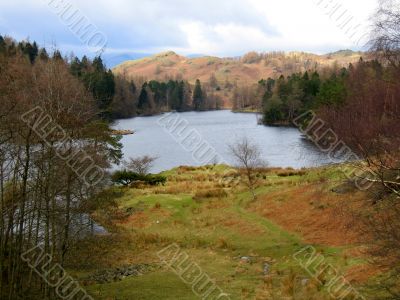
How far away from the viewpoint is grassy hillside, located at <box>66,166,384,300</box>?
62.1 feet

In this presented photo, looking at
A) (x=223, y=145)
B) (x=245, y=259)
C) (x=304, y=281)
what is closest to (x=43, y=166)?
(x=304, y=281)

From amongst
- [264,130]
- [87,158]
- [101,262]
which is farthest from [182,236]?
[264,130]

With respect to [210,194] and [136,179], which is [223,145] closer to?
[136,179]

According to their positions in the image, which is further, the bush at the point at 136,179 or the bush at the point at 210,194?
the bush at the point at 136,179

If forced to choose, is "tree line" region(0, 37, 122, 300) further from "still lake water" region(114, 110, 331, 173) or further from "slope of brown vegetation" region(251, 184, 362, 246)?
"still lake water" region(114, 110, 331, 173)

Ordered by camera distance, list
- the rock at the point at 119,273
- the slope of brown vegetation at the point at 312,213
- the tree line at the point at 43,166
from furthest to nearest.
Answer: the slope of brown vegetation at the point at 312,213 → the rock at the point at 119,273 → the tree line at the point at 43,166

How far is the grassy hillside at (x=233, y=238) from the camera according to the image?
18922 millimetres

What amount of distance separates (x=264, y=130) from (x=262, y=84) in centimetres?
7288

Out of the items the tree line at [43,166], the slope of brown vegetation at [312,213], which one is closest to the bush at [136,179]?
the slope of brown vegetation at [312,213]

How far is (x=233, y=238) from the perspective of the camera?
94.6 feet

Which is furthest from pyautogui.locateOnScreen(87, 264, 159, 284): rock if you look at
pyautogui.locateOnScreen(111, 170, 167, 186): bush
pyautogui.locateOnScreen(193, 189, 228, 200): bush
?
pyautogui.locateOnScreen(111, 170, 167, 186): bush

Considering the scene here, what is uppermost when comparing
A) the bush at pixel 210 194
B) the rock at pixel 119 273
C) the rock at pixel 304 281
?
the rock at pixel 304 281

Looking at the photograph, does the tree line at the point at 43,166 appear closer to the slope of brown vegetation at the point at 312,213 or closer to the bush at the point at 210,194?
the slope of brown vegetation at the point at 312,213

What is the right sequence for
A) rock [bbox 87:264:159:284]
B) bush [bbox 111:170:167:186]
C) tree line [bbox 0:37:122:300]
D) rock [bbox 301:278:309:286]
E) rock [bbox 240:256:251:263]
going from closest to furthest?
tree line [bbox 0:37:122:300] → rock [bbox 301:278:309:286] → rock [bbox 87:264:159:284] → rock [bbox 240:256:251:263] → bush [bbox 111:170:167:186]
